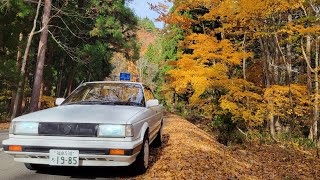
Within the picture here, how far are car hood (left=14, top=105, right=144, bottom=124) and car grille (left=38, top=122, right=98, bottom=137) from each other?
0.05 m

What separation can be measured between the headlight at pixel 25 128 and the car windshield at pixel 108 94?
1.18 m

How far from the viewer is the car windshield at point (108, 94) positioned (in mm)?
5137

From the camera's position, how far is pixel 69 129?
12.7ft

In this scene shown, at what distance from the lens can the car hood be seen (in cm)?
390

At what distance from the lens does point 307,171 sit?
9164 millimetres

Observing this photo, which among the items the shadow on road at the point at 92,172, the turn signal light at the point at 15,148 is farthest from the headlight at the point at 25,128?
the shadow on road at the point at 92,172

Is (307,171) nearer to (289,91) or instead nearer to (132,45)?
(289,91)

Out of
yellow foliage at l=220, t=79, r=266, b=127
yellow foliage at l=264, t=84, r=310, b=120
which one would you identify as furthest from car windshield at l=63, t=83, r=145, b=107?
yellow foliage at l=264, t=84, r=310, b=120

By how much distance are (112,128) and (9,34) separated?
14839mm

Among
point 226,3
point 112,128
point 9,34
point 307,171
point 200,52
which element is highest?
point 226,3

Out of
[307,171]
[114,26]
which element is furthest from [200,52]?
[114,26]

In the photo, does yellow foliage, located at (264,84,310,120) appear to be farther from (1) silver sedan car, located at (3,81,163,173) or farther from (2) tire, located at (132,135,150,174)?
(1) silver sedan car, located at (3,81,163,173)

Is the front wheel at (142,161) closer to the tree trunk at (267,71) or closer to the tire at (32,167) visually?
the tire at (32,167)

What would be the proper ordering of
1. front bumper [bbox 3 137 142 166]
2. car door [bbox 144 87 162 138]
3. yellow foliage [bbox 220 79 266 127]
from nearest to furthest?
front bumper [bbox 3 137 142 166] < car door [bbox 144 87 162 138] < yellow foliage [bbox 220 79 266 127]
